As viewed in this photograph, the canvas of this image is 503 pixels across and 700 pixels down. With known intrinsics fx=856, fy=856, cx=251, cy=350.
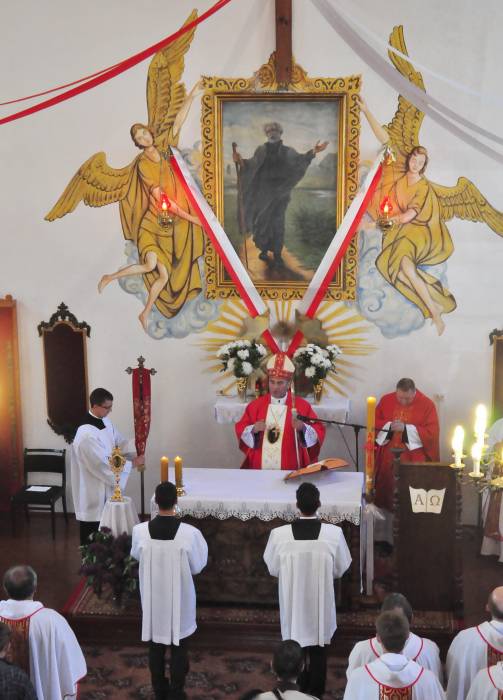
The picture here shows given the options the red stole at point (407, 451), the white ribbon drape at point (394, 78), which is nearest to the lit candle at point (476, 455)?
the white ribbon drape at point (394, 78)

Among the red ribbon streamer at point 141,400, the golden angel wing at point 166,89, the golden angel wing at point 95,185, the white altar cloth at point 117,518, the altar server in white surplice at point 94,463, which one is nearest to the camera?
the white altar cloth at point 117,518

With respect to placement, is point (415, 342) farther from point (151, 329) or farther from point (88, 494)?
point (88, 494)

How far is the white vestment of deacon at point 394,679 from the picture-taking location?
4672mm

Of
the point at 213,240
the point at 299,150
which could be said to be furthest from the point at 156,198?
the point at 299,150

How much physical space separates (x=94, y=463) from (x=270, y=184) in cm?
388

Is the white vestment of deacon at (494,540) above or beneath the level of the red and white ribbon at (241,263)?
beneath

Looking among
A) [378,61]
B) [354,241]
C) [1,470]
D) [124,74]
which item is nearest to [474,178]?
[354,241]

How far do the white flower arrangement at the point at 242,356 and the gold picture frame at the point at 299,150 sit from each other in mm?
756

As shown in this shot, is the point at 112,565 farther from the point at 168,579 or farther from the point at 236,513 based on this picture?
the point at 168,579

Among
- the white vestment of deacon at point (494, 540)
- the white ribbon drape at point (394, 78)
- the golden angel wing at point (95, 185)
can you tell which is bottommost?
the white vestment of deacon at point (494, 540)

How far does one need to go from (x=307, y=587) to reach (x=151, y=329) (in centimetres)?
490

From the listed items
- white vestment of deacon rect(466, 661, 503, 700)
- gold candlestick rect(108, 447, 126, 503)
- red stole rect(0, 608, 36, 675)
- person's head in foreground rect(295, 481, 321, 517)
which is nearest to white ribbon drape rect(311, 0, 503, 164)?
person's head in foreground rect(295, 481, 321, 517)

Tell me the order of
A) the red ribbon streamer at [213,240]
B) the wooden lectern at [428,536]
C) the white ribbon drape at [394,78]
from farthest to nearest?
the red ribbon streamer at [213,240] → the wooden lectern at [428,536] → the white ribbon drape at [394,78]

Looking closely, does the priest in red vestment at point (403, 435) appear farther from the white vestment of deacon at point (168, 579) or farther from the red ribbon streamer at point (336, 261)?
the white vestment of deacon at point (168, 579)
